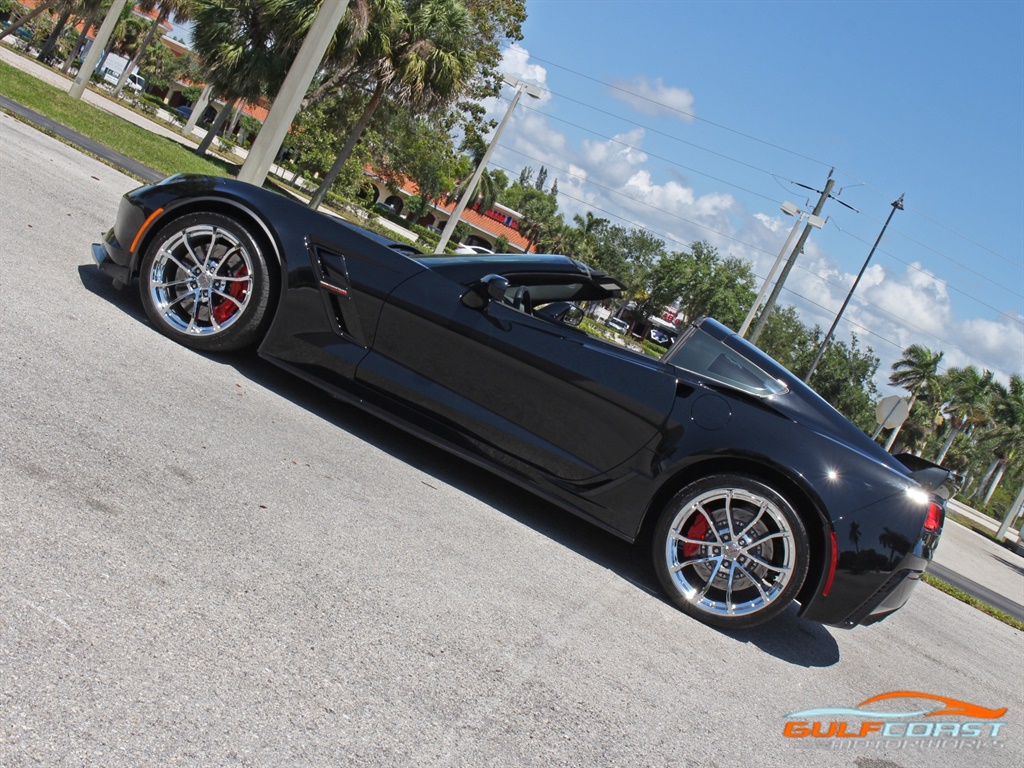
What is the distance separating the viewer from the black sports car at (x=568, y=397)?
4137 mm

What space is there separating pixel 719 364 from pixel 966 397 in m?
78.5

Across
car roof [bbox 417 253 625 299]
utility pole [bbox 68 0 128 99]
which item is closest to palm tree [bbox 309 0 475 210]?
utility pole [bbox 68 0 128 99]

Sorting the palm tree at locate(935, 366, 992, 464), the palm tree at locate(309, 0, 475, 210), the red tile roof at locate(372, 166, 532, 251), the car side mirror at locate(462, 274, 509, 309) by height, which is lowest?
the car side mirror at locate(462, 274, 509, 309)

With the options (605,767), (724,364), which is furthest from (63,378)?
(724,364)

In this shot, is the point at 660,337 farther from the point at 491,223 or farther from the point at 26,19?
the point at 491,223

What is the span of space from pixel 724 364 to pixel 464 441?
1362mm

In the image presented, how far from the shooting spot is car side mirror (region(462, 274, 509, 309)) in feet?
14.7

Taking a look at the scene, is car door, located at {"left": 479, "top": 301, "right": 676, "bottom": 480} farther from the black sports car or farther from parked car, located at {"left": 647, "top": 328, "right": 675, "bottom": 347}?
parked car, located at {"left": 647, "top": 328, "right": 675, "bottom": 347}

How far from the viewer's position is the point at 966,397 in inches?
2916

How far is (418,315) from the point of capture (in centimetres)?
459

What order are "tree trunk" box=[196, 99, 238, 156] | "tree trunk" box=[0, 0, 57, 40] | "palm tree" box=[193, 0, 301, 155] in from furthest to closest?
"tree trunk" box=[0, 0, 57, 40] < "tree trunk" box=[196, 99, 238, 156] < "palm tree" box=[193, 0, 301, 155]

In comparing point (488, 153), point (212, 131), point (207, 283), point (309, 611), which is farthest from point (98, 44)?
point (309, 611)

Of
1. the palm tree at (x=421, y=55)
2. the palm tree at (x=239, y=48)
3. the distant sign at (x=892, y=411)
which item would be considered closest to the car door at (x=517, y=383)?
the distant sign at (x=892, y=411)

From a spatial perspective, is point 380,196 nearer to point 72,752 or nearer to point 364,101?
point 364,101
